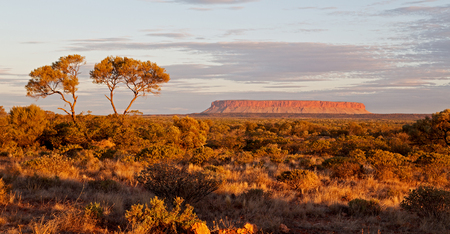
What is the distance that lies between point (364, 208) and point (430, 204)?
1.27 metres

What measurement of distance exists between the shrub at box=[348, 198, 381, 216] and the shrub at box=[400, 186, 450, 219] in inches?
23.6

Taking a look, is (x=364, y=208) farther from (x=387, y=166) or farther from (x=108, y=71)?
(x=108, y=71)

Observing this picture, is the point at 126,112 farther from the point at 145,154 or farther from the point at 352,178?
the point at 352,178

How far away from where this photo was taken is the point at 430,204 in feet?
21.0

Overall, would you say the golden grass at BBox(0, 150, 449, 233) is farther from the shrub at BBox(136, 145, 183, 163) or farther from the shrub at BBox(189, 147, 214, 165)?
the shrub at BBox(189, 147, 214, 165)

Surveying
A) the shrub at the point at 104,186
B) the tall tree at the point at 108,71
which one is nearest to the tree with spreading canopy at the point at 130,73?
the tall tree at the point at 108,71

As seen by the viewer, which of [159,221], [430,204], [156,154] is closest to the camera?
[159,221]

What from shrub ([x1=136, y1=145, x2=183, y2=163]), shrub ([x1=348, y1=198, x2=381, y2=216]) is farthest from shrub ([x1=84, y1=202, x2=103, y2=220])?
shrub ([x1=136, y1=145, x2=183, y2=163])

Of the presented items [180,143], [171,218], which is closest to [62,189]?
[171,218]

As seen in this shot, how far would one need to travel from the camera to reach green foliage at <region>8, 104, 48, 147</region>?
17562 millimetres

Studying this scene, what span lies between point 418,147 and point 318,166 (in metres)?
9.24

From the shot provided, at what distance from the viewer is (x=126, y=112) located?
76.0 feet

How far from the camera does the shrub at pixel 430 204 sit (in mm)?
6285

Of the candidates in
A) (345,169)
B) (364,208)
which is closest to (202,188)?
(364,208)
